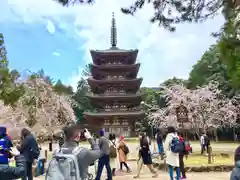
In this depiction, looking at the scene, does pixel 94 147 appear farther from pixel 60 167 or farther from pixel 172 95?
pixel 172 95

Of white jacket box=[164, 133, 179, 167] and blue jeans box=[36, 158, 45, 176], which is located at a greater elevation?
white jacket box=[164, 133, 179, 167]

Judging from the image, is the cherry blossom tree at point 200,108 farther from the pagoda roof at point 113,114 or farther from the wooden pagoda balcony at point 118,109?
the wooden pagoda balcony at point 118,109

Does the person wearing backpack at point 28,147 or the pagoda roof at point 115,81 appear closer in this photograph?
the person wearing backpack at point 28,147

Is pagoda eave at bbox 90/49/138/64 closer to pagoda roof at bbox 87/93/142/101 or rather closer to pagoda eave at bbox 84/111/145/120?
pagoda roof at bbox 87/93/142/101

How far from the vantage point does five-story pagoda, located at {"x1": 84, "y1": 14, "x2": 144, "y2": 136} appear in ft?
155

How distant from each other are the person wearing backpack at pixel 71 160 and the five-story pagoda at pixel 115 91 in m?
42.5

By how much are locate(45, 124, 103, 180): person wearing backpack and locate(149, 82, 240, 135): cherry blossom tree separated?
20480 millimetres

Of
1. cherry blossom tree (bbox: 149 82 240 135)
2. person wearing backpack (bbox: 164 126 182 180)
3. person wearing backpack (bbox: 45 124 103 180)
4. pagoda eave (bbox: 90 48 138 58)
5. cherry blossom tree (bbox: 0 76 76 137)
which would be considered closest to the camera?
person wearing backpack (bbox: 45 124 103 180)

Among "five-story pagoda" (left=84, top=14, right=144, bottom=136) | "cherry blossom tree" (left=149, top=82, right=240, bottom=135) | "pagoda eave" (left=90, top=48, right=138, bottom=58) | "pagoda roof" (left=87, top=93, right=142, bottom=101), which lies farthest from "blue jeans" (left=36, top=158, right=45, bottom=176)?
"pagoda eave" (left=90, top=48, right=138, bottom=58)

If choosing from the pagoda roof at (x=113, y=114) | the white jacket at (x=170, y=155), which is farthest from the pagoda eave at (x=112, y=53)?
the white jacket at (x=170, y=155)

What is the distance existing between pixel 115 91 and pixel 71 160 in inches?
1734

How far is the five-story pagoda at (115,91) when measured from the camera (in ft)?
155

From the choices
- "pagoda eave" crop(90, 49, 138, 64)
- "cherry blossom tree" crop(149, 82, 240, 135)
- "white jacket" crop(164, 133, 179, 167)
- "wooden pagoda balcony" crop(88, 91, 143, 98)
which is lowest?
"white jacket" crop(164, 133, 179, 167)

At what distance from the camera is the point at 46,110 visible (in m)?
25.0
